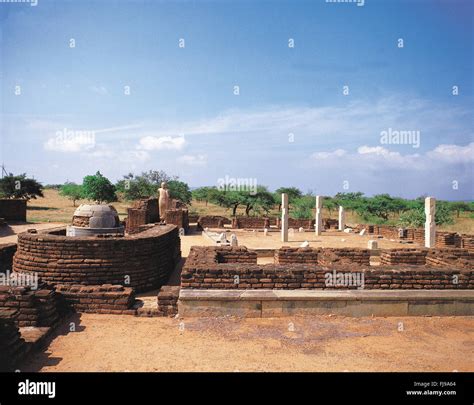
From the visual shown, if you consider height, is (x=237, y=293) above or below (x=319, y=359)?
above

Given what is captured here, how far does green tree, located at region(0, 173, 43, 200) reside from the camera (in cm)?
4031

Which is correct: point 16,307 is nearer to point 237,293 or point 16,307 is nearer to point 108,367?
point 108,367

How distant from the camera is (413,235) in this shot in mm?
20469

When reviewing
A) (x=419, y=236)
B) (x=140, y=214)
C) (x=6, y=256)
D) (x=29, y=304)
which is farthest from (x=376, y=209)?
(x=29, y=304)

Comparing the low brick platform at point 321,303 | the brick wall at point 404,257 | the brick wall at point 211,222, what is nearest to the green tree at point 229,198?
the brick wall at point 211,222

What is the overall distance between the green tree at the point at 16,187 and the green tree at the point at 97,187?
243 inches

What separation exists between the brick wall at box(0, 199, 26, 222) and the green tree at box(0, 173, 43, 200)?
16.4m

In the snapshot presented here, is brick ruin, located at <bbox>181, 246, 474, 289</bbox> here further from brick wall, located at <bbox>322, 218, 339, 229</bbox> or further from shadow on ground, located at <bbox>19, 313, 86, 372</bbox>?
brick wall, located at <bbox>322, 218, 339, 229</bbox>

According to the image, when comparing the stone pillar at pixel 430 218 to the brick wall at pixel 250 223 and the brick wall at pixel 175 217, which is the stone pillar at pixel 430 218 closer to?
the brick wall at pixel 175 217

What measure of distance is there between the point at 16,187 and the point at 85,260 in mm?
37229

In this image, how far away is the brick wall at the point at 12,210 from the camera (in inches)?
950
